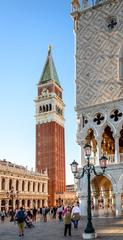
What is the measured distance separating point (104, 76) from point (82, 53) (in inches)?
115

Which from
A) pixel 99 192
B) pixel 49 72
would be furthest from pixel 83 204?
pixel 49 72

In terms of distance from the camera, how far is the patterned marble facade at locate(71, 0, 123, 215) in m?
25.2

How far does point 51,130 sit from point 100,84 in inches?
2073

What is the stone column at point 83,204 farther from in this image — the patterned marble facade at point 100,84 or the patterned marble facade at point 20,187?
the patterned marble facade at point 20,187

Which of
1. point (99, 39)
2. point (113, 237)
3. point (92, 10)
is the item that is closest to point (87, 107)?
point (99, 39)

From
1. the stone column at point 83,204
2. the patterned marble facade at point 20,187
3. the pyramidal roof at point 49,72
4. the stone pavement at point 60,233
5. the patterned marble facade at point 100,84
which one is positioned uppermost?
the pyramidal roof at point 49,72

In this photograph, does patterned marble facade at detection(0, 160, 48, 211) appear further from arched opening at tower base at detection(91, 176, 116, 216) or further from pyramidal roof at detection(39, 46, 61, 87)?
arched opening at tower base at detection(91, 176, 116, 216)

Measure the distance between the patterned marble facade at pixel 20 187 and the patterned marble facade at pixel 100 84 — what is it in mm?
31552

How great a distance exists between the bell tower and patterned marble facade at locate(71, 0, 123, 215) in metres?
47.8

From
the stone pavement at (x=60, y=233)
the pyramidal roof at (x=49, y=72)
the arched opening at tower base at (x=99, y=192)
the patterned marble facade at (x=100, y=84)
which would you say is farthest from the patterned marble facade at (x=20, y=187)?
the stone pavement at (x=60, y=233)

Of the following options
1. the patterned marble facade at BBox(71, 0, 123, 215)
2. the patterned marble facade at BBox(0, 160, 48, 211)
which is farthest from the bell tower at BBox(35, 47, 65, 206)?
the patterned marble facade at BBox(71, 0, 123, 215)

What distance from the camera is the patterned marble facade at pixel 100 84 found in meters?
25.2

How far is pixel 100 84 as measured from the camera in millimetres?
26234

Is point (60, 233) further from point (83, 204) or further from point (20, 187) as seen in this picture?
point (20, 187)
